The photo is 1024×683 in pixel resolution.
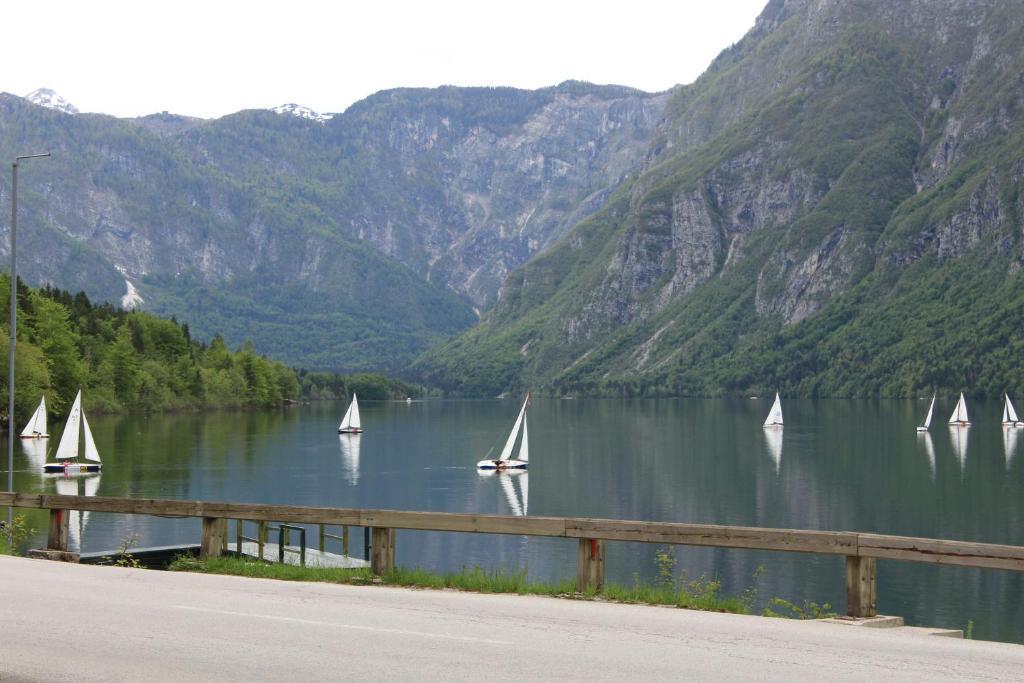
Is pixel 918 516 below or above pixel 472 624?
below

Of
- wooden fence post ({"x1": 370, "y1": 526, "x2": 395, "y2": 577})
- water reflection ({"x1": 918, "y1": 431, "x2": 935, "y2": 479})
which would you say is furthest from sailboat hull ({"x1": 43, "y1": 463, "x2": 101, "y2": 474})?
wooden fence post ({"x1": 370, "y1": 526, "x2": 395, "y2": 577})

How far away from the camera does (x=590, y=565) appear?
74.8 ft

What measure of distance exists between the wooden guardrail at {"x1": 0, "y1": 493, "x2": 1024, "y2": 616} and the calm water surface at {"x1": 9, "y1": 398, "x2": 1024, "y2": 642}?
16.0 m

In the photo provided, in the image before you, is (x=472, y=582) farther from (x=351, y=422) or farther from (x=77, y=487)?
(x=351, y=422)

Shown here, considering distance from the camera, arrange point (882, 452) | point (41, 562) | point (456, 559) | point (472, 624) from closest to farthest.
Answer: point (472, 624) < point (41, 562) < point (456, 559) < point (882, 452)

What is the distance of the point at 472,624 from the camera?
19.2 metres

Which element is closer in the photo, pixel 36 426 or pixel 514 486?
pixel 514 486

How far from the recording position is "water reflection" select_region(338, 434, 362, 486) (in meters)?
114

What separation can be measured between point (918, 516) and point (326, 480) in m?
51.9

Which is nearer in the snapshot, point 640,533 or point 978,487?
point 640,533

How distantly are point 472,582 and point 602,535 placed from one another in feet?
11.2

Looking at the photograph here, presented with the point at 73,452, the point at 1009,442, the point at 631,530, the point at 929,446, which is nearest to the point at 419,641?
the point at 631,530

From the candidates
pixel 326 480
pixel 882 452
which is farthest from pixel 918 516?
pixel 882 452

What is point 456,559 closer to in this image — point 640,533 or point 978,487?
point 640,533
